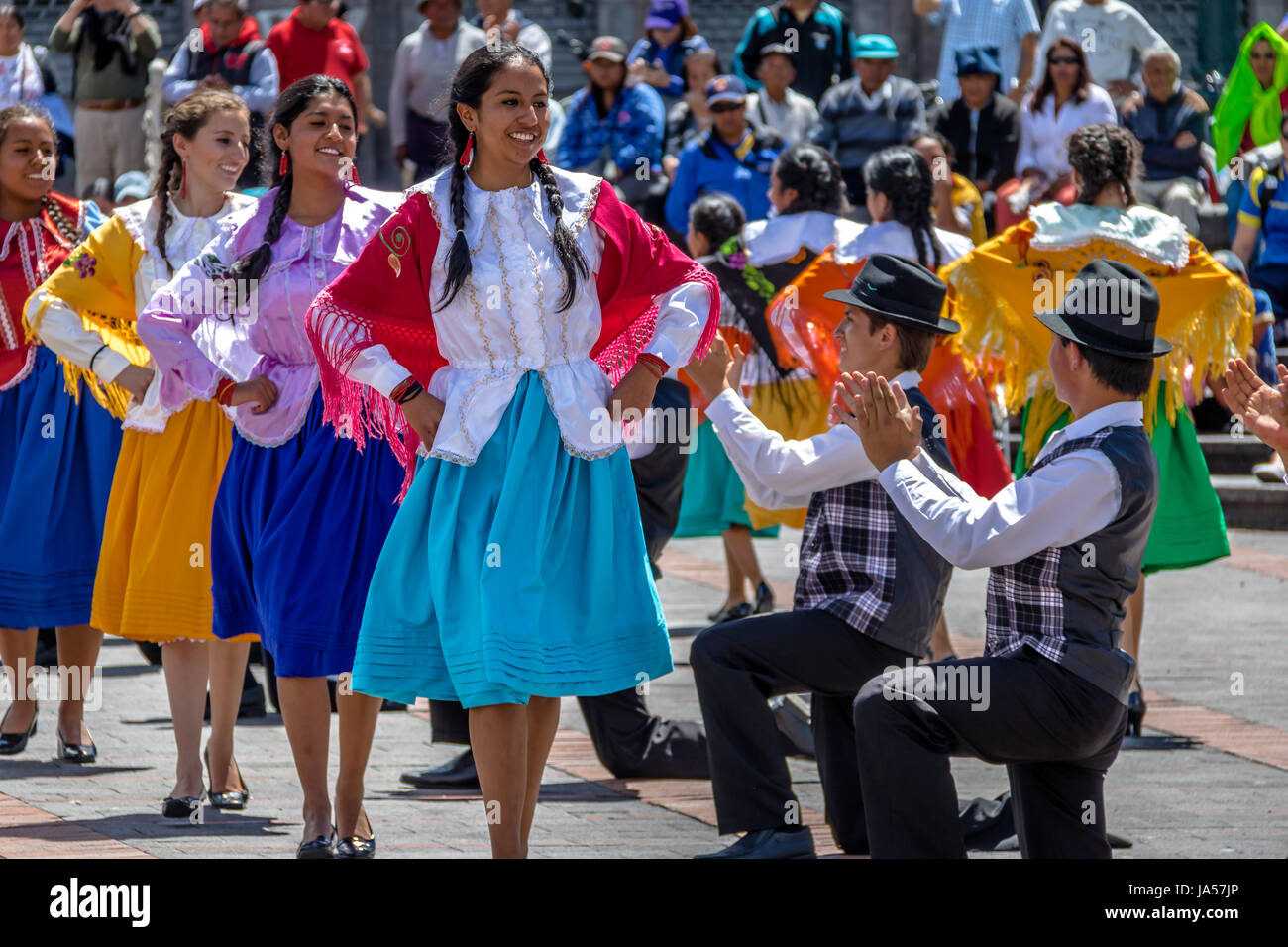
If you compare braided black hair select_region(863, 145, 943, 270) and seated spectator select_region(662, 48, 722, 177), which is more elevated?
seated spectator select_region(662, 48, 722, 177)

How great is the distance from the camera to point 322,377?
4.90m

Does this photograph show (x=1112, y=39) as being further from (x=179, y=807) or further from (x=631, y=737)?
(x=179, y=807)

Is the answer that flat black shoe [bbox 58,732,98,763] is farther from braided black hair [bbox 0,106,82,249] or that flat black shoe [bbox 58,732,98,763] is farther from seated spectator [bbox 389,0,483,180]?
seated spectator [bbox 389,0,483,180]

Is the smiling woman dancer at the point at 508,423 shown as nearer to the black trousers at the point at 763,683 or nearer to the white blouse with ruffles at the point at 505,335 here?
the white blouse with ruffles at the point at 505,335

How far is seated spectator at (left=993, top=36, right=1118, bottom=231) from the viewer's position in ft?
39.4

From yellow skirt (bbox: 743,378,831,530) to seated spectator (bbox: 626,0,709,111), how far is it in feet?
17.6

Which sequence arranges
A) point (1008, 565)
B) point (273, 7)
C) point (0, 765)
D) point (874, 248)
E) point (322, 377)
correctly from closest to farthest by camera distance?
1. point (1008, 565)
2. point (322, 377)
3. point (0, 765)
4. point (874, 248)
5. point (273, 7)

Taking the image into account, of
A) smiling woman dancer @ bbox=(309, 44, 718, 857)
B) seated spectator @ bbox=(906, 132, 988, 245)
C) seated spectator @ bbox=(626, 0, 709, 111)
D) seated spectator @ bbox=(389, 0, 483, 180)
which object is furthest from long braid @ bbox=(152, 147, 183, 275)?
seated spectator @ bbox=(626, 0, 709, 111)

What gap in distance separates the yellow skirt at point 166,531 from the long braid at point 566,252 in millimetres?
1552

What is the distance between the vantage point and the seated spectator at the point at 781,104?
1242cm

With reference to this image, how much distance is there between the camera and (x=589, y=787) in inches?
248
